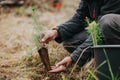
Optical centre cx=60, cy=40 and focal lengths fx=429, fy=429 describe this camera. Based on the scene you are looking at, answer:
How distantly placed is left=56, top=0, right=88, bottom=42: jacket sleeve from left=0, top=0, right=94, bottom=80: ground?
0.28 metres

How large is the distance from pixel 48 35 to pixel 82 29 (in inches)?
20.4

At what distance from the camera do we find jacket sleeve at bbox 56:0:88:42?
4.04m

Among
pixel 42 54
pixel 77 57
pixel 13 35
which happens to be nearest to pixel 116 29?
pixel 77 57

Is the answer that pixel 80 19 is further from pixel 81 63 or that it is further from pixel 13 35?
pixel 13 35

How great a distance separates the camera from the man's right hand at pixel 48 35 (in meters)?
3.79

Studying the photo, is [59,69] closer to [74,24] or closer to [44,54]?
[44,54]

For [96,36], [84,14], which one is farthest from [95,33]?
[84,14]

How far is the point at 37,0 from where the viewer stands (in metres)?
8.34

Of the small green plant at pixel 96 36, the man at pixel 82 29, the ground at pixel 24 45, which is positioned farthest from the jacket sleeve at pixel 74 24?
the small green plant at pixel 96 36

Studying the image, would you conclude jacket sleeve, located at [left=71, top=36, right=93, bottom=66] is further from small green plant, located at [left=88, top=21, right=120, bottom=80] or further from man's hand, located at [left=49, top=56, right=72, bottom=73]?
small green plant, located at [left=88, top=21, right=120, bottom=80]

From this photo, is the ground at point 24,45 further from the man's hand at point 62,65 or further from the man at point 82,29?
the man at point 82,29

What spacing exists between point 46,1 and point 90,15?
462 cm

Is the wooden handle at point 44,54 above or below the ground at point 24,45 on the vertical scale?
above

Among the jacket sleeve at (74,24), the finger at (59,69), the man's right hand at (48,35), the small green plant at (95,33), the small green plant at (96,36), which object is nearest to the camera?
the small green plant at (96,36)
